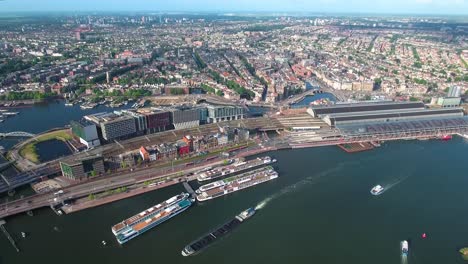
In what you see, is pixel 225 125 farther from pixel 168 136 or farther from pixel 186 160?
pixel 186 160

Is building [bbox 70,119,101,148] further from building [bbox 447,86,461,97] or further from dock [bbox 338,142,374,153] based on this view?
building [bbox 447,86,461,97]

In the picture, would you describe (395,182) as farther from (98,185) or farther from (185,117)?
(98,185)

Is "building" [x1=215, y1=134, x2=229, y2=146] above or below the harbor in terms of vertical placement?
above

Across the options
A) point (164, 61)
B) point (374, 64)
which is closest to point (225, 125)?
point (164, 61)

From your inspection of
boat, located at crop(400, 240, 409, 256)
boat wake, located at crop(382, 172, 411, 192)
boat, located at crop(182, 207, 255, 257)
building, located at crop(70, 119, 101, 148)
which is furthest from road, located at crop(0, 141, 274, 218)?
boat, located at crop(400, 240, 409, 256)

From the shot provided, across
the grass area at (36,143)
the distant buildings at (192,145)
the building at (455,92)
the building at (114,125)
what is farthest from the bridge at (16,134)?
the building at (455,92)

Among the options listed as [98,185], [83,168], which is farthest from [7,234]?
[83,168]
